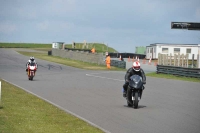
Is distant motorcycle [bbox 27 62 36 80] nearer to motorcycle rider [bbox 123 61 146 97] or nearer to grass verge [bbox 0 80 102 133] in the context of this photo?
grass verge [bbox 0 80 102 133]

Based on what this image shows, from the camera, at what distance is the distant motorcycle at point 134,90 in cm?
1730

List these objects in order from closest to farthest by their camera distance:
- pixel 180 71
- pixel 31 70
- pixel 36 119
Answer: pixel 36 119 < pixel 31 70 < pixel 180 71

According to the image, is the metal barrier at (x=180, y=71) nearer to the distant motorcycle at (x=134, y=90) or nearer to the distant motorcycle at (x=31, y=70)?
the distant motorcycle at (x=31, y=70)

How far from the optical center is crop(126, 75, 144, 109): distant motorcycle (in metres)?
17.3

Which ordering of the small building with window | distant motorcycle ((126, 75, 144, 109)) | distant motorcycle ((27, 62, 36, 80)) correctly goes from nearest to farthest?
1. distant motorcycle ((126, 75, 144, 109))
2. distant motorcycle ((27, 62, 36, 80))
3. the small building with window

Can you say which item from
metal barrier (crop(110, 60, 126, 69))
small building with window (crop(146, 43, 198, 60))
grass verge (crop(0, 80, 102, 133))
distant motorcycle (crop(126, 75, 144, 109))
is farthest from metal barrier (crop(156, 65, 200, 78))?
small building with window (crop(146, 43, 198, 60))

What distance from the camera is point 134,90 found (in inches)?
687

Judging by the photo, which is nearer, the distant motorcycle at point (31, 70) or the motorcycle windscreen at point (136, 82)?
the motorcycle windscreen at point (136, 82)

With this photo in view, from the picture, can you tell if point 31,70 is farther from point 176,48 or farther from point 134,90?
point 176,48

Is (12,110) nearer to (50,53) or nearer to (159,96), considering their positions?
(159,96)

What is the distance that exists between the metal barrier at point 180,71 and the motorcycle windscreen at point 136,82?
2198cm

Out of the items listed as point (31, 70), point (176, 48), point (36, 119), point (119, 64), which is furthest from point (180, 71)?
point (176, 48)

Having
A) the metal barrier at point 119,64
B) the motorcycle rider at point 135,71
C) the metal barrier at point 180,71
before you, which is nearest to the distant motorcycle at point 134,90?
the motorcycle rider at point 135,71

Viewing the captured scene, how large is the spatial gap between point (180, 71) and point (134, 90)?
24480 mm
